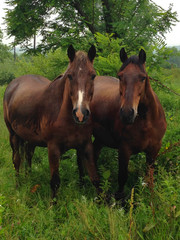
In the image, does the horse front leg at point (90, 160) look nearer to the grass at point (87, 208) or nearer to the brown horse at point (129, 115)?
the grass at point (87, 208)

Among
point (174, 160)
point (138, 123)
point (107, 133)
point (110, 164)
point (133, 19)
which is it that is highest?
point (133, 19)

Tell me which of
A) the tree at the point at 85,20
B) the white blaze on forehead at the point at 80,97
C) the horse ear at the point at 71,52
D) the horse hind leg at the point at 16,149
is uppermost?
the tree at the point at 85,20

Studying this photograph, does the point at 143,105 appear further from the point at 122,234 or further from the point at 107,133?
the point at 122,234

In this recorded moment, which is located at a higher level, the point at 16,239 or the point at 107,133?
the point at 107,133

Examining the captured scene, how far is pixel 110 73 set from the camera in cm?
508

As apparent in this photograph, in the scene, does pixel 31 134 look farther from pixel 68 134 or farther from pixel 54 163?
pixel 68 134

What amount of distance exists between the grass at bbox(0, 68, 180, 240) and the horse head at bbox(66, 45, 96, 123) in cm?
99

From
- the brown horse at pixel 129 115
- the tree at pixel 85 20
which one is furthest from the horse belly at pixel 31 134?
the tree at pixel 85 20

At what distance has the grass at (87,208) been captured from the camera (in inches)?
85.2

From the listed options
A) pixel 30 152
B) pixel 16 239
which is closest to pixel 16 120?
pixel 30 152

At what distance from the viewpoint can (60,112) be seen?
2934 mm

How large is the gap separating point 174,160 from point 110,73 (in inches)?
96.0

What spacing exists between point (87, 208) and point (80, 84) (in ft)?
4.99

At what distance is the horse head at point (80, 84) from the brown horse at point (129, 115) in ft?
1.34
